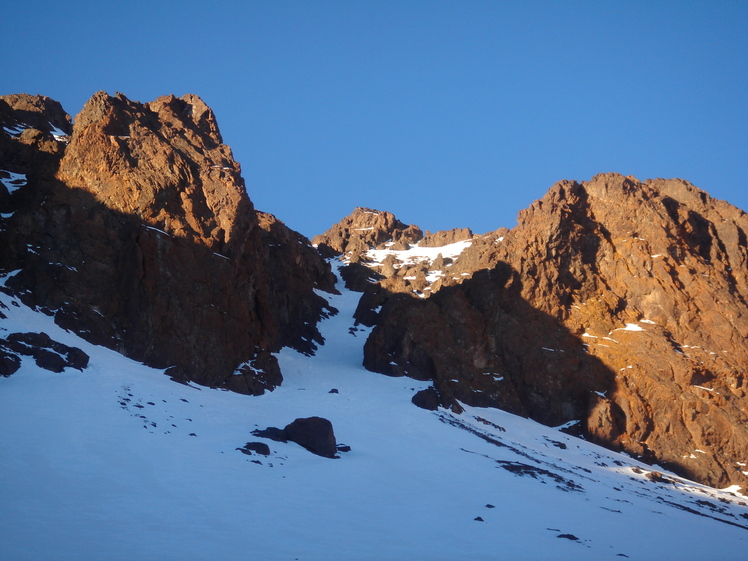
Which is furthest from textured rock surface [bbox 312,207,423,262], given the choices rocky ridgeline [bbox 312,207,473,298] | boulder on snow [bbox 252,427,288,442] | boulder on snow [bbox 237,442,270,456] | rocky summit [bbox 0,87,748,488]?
boulder on snow [bbox 237,442,270,456]

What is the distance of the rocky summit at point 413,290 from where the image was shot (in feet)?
123

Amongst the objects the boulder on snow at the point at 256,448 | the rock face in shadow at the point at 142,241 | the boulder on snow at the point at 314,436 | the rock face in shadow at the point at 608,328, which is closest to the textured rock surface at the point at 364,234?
the rock face in shadow at the point at 608,328

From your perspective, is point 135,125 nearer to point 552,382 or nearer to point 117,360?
point 117,360

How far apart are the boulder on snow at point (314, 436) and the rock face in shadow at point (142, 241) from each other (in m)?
11.4

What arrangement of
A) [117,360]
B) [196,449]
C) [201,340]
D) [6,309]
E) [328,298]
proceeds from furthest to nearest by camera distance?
[328,298] < [201,340] < [117,360] < [6,309] < [196,449]

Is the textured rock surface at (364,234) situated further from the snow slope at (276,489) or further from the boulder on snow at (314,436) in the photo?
the boulder on snow at (314,436)

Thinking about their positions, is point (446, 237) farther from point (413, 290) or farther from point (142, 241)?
point (142, 241)

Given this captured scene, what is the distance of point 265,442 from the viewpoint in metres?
26.6

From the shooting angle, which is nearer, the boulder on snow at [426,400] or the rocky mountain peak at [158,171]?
the rocky mountain peak at [158,171]

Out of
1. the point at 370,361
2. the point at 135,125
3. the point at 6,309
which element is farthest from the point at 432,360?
the point at 6,309

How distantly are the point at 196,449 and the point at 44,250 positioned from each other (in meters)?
20.7

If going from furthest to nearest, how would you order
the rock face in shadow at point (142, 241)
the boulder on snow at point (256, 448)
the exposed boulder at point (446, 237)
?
1. the exposed boulder at point (446, 237)
2. the rock face in shadow at point (142, 241)
3. the boulder on snow at point (256, 448)

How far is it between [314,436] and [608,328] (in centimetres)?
4065

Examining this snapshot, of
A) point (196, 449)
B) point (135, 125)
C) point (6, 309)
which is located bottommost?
point (196, 449)
